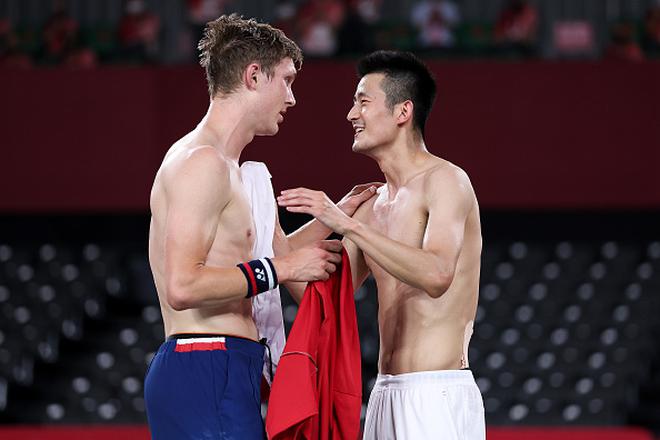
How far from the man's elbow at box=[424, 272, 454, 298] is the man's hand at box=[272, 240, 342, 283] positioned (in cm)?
34

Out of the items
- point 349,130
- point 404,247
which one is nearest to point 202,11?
point 349,130

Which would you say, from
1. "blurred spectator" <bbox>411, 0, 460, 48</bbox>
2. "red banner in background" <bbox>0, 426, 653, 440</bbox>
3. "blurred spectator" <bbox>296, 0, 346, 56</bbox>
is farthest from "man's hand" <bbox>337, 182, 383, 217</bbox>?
"blurred spectator" <bbox>411, 0, 460, 48</bbox>

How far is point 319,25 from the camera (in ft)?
30.9

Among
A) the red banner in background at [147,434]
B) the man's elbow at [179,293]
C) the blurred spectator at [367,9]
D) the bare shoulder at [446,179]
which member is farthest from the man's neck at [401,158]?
the blurred spectator at [367,9]

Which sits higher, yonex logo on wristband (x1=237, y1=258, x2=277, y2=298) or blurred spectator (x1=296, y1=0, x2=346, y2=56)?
blurred spectator (x1=296, y1=0, x2=346, y2=56)

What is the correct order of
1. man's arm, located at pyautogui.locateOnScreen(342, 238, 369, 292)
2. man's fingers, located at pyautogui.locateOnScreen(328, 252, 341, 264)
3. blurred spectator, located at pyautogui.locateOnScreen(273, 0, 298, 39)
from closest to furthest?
man's fingers, located at pyautogui.locateOnScreen(328, 252, 341, 264) → man's arm, located at pyautogui.locateOnScreen(342, 238, 369, 292) → blurred spectator, located at pyautogui.locateOnScreen(273, 0, 298, 39)

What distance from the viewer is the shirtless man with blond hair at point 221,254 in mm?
3404

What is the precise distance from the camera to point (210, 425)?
137 inches

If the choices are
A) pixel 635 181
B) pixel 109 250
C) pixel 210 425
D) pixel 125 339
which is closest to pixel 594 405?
pixel 635 181

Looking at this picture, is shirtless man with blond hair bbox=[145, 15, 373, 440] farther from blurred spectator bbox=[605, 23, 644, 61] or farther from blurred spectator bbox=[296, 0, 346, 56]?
blurred spectator bbox=[605, 23, 644, 61]

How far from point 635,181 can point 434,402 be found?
645 centimetres

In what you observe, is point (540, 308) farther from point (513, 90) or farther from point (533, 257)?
point (513, 90)

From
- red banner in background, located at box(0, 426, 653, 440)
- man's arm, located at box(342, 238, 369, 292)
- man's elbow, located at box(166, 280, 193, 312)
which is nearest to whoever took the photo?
A: man's elbow, located at box(166, 280, 193, 312)

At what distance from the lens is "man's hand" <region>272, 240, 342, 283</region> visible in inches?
141
